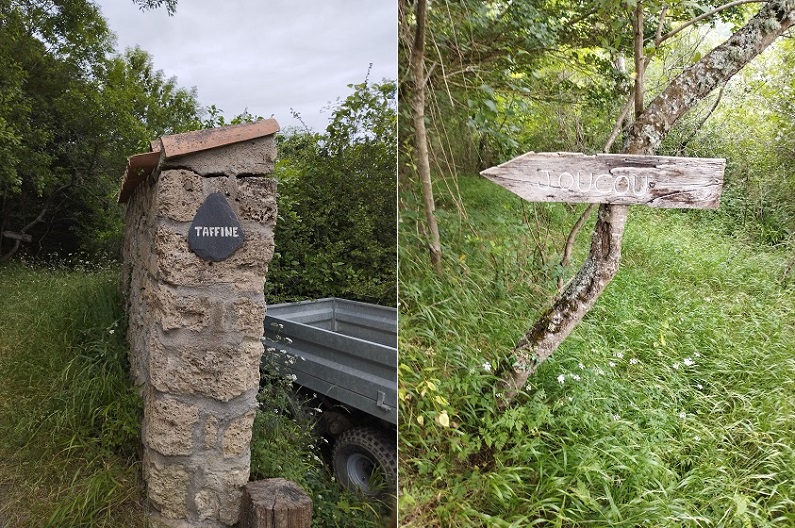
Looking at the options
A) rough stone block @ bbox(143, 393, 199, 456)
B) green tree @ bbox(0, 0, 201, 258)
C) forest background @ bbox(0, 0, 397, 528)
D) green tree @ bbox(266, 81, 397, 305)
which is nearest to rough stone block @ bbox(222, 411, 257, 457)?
rough stone block @ bbox(143, 393, 199, 456)

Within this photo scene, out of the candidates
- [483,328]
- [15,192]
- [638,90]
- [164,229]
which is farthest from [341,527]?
[638,90]

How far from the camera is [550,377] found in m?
1.98

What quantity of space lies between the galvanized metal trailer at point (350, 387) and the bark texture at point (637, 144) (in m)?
0.67

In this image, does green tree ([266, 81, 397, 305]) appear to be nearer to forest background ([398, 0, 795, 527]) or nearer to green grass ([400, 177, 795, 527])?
forest background ([398, 0, 795, 527])

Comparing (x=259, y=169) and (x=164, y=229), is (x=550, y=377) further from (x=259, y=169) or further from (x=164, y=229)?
(x=164, y=229)

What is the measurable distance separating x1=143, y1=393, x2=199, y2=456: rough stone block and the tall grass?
0.62ft

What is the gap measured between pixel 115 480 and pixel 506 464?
4.24ft

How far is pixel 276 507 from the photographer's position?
1857 mm

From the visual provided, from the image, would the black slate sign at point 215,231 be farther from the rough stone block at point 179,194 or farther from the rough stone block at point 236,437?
the rough stone block at point 236,437

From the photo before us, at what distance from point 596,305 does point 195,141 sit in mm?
1637

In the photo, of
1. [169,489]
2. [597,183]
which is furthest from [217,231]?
[597,183]

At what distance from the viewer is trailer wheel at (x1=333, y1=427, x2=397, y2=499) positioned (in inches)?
98.8

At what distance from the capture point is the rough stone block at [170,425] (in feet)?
6.37

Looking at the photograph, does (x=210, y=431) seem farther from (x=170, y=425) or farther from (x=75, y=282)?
(x=75, y=282)
